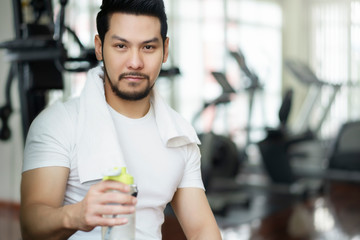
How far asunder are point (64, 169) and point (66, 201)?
10cm

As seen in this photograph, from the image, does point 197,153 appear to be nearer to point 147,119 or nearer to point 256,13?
point 147,119

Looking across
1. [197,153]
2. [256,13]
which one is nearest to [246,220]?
[197,153]

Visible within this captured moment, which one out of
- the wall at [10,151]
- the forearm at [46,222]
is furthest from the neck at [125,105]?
the wall at [10,151]

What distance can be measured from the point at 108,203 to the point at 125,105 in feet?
1.35

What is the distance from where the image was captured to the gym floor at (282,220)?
314cm

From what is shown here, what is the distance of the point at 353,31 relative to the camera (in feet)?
26.2

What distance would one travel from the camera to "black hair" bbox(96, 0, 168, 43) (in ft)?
3.17

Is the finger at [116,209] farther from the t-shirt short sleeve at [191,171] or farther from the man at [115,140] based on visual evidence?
the t-shirt short sleeve at [191,171]

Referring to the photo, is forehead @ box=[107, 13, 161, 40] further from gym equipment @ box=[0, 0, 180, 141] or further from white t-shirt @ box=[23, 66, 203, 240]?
gym equipment @ box=[0, 0, 180, 141]

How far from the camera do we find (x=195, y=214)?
1.14 meters

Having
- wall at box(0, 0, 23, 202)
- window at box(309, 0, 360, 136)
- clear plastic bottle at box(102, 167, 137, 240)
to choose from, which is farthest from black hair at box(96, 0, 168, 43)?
window at box(309, 0, 360, 136)

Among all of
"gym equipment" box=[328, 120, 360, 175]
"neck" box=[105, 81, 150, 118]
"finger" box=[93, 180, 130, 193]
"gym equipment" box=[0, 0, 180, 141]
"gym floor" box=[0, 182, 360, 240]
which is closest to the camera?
"finger" box=[93, 180, 130, 193]

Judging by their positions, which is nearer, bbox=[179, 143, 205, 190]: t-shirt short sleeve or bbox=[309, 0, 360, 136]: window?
bbox=[179, 143, 205, 190]: t-shirt short sleeve

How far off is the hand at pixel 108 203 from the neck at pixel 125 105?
0.39 m
